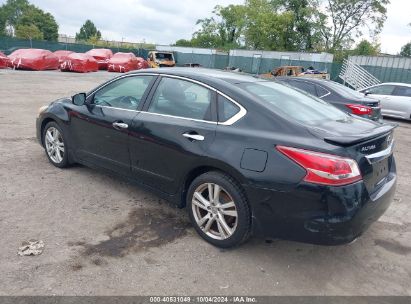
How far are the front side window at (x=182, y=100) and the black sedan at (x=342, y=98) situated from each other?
4.77 metres

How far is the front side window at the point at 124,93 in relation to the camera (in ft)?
13.7

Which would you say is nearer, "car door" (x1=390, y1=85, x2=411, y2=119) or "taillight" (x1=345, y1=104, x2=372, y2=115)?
"taillight" (x1=345, y1=104, x2=372, y2=115)

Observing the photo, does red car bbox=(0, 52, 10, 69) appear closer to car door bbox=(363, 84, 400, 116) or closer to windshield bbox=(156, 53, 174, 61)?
windshield bbox=(156, 53, 174, 61)

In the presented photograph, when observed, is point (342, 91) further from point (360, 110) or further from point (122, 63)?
point (122, 63)

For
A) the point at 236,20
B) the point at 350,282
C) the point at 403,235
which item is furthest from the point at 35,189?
the point at 236,20

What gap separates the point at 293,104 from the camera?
11.8 feet

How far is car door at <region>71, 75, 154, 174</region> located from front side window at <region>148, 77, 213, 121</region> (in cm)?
21

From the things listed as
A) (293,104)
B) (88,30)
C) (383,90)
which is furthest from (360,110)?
(88,30)

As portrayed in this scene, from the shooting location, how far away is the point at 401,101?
13.0 meters

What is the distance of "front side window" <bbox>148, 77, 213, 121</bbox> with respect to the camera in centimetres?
357

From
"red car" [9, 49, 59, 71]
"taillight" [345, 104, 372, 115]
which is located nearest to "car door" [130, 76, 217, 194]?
"taillight" [345, 104, 372, 115]

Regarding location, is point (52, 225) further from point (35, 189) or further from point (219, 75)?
point (219, 75)

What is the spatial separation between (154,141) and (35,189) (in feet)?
5.89

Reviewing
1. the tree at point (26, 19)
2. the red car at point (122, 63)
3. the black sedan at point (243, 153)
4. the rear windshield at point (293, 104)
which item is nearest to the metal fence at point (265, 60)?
the red car at point (122, 63)
